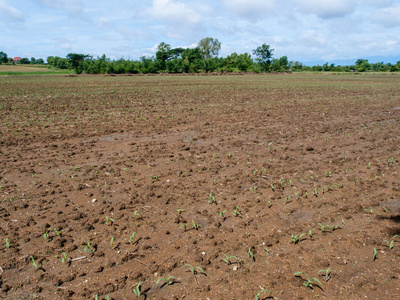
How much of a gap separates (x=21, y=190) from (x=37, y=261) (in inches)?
104

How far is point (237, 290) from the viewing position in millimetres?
3404

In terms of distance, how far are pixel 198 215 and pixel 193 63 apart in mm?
94606

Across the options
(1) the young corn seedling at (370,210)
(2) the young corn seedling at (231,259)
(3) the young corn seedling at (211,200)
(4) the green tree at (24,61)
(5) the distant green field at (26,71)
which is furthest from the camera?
(4) the green tree at (24,61)

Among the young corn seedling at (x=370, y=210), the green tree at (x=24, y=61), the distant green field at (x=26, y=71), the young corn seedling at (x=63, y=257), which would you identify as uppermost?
the green tree at (x=24, y=61)

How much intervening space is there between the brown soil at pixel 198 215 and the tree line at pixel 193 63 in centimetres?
7820

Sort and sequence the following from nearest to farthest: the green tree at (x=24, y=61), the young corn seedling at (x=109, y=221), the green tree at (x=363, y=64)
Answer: the young corn seedling at (x=109, y=221) → the green tree at (x=363, y=64) → the green tree at (x=24, y=61)

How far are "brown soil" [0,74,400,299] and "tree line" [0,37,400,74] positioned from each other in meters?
78.2

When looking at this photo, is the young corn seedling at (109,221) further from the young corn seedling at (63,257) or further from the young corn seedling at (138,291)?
the young corn seedling at (138,291)

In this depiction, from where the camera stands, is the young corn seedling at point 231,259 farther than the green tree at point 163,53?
No

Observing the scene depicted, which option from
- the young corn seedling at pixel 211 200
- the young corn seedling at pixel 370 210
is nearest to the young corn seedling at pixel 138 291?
the young corn seedling at pixel 211 200

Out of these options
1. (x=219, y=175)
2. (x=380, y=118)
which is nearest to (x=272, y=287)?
(x=219, y=175)

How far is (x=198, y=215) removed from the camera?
16.7 ft

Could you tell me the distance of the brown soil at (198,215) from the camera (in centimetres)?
355

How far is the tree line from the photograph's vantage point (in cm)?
8394
